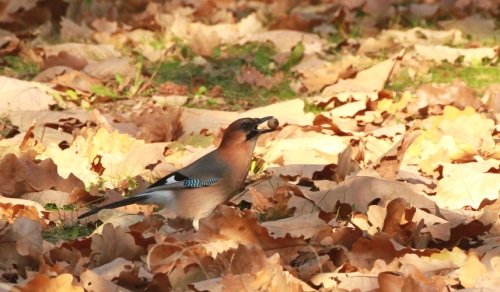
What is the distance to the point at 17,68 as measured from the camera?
800 centimetres

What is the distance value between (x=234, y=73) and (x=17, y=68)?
1533 mm

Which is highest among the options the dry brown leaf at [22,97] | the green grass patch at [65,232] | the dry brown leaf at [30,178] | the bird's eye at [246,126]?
the bird's eye at [246,126]

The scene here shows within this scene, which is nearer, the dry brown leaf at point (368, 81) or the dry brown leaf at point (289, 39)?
the dry brown leaf at point (368, 81)

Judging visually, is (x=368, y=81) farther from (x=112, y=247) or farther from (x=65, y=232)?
(x=112, y=247)

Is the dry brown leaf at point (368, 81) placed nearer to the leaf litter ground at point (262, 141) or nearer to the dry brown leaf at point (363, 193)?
the leaf litter ground at point (262, 141)

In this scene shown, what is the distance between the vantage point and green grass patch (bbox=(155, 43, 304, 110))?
7.49 meters

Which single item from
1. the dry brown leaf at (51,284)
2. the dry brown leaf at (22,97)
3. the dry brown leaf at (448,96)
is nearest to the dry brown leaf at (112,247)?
the dry brown leaf at (51,284)

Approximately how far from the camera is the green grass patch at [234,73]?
749cm

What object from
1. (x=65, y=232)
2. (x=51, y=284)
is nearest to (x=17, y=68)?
(x=65, y=232)

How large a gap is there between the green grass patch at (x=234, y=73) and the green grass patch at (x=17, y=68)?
2.87 ft

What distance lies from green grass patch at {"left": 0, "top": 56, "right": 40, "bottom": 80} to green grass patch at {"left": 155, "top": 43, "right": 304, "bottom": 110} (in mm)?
876

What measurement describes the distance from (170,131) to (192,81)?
160cm

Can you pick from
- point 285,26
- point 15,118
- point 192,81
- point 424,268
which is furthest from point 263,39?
point 424,268

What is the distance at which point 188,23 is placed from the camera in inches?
361
